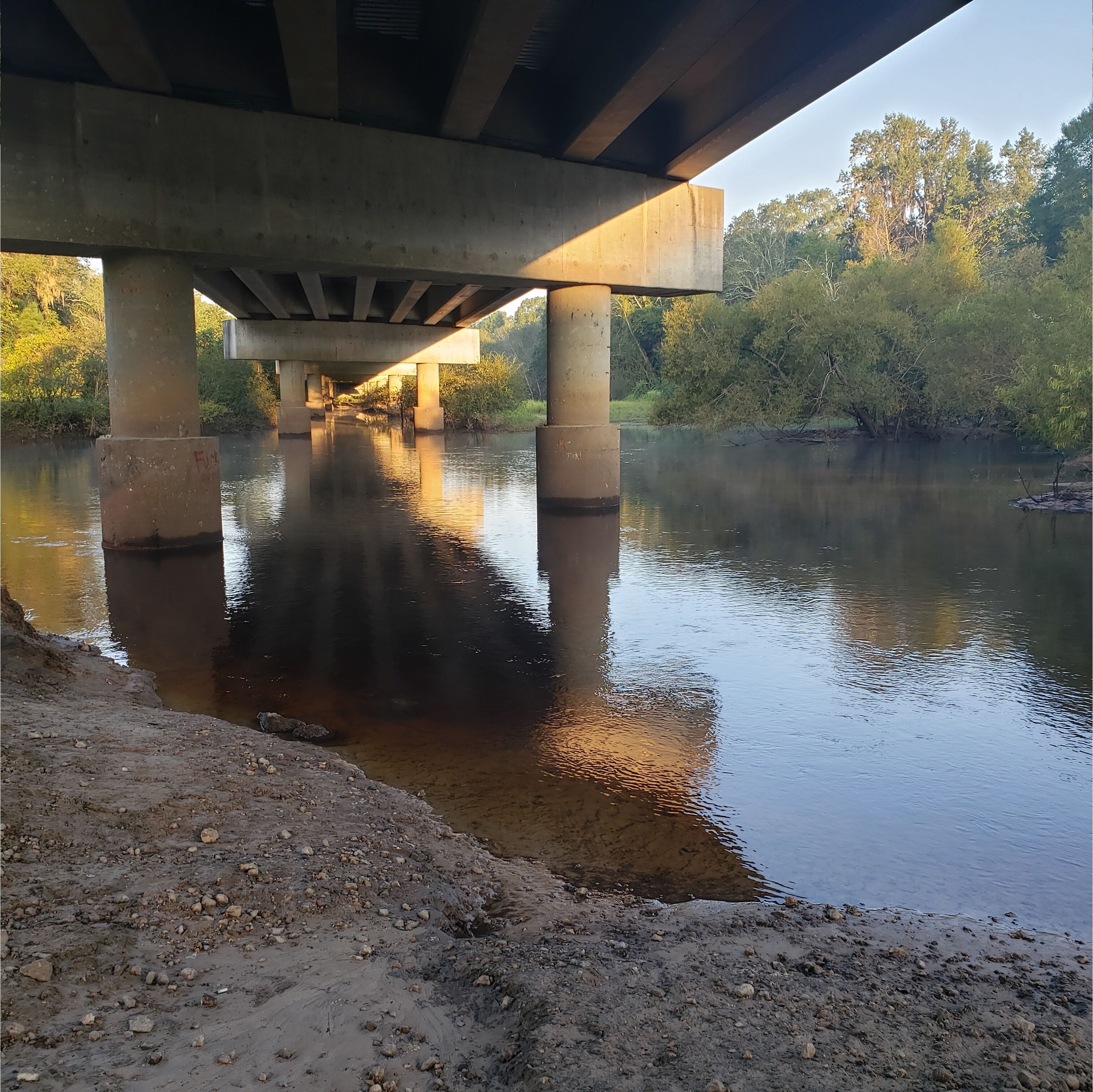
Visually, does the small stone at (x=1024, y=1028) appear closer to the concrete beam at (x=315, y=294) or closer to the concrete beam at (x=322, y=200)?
the concrete beam at (x=322, y=200)

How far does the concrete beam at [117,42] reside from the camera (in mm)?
9852

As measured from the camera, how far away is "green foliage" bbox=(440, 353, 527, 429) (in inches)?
2021

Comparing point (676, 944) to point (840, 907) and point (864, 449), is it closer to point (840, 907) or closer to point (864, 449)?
point (840, 907)

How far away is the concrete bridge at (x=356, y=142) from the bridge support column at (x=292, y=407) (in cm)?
3337

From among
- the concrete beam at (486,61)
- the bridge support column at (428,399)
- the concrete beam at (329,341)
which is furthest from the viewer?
the bridge support column at (428,399)

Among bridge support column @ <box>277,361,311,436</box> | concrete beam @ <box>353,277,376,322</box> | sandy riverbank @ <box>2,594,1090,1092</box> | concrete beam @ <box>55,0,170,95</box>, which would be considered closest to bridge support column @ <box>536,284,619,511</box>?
concrete beam @ <box>353,277,376,322</box>

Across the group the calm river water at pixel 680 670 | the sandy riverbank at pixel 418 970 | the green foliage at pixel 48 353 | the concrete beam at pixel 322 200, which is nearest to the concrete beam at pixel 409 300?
the concrete beam at pixel 322 200

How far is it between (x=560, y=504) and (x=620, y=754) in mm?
11746

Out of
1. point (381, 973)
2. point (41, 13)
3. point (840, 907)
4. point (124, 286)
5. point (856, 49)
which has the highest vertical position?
point (41, 13)

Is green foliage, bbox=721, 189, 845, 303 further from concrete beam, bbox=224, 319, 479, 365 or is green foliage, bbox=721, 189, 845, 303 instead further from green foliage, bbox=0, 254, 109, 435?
green foliage, bbox=0, 254, 109, 435

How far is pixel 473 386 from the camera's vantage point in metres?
51.3

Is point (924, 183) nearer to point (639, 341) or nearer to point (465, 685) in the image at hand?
point (639, 341)

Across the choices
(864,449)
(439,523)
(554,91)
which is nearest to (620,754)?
(439,523)

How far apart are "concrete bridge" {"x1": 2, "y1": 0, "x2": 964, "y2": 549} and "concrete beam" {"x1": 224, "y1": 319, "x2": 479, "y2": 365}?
22.6 meters
